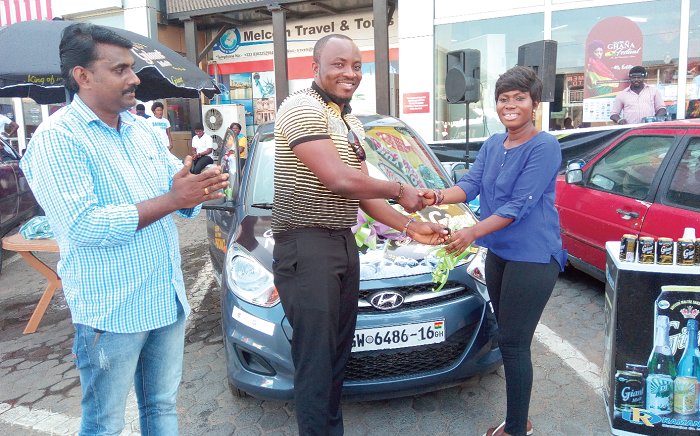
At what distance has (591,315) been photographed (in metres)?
4.31

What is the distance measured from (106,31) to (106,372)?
1.17 metres

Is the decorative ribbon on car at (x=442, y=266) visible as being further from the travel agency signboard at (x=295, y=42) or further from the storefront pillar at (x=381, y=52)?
the travel agency signboard at (x=295, y=42)

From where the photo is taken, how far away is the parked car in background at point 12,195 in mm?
6051

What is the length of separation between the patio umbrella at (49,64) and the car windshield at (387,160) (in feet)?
4.99

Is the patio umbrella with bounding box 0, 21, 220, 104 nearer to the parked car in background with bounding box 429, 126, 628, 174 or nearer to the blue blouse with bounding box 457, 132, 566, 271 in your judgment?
the blue blouse with bounding box 457, 132, 566, 271

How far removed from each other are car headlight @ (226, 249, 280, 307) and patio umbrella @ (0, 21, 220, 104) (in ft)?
7.77

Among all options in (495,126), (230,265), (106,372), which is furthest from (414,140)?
(495,126)

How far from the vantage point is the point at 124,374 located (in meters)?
1.80

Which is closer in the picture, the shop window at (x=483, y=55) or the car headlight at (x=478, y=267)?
the car headlight at (x=478, y=267)

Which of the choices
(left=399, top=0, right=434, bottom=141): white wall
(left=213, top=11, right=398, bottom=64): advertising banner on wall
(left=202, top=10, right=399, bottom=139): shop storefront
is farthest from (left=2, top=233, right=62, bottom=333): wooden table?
(left=213, top=11, right=398, bottom=64): advertising banner on wall

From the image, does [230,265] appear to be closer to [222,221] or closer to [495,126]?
[222,221]

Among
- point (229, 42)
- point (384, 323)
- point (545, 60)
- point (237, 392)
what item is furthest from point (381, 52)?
point (384, 323)

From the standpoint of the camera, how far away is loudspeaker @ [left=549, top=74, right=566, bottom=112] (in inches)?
381

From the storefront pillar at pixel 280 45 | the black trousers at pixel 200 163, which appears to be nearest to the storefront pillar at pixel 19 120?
the storefront pillar at pixel 280 45
